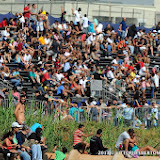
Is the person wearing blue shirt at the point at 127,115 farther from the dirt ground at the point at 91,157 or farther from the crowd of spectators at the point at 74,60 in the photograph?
the dirt ground at the point at 91,157

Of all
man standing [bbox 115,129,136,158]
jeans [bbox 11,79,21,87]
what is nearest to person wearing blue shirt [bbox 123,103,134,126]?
man standing [bbox 115,129,136,158]

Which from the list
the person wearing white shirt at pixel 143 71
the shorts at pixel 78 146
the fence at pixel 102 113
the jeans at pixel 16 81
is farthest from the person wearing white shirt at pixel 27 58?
the shorts at pixel 78 146

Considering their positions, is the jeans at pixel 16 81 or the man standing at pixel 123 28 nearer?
the jeans at pixel 16 81

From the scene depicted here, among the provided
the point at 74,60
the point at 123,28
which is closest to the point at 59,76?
the point at 74,60

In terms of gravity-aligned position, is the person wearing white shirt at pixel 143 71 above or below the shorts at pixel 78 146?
above

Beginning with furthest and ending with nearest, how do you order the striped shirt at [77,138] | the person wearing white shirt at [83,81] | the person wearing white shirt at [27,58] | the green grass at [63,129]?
the person wearing white shirt at [27,58], the person wearing white shirt at [83,81], the green grass at [63,129], the striped shirt at [77,138]

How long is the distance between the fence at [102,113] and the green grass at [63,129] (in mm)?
213

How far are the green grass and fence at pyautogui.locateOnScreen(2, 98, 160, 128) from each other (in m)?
0.21

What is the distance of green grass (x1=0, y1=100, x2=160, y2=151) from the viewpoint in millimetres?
17859

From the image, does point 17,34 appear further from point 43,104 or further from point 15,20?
point 43,104

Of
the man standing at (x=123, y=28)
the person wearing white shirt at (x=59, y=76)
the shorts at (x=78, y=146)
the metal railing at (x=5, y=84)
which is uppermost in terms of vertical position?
the man standing at (x=123, y=28)

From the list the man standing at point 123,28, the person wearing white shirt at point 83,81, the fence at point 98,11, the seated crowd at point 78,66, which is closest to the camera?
the seated crowd at point 78,66

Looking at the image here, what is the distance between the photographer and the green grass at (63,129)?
58.6ft

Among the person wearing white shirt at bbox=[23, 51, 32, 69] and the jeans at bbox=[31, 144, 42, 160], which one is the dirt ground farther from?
the person wearing white shirt at bbox=[23, 51, 32, 69]
